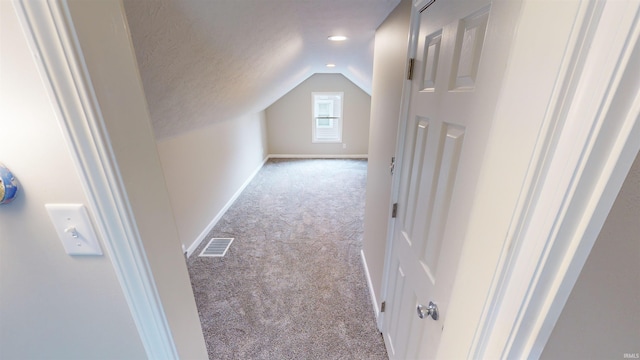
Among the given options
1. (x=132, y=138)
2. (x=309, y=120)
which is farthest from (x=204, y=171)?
(x=309, y=120)

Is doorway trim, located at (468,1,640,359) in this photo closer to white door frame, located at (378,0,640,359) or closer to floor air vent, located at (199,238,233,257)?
white door frame, located at (378,0,640,359)

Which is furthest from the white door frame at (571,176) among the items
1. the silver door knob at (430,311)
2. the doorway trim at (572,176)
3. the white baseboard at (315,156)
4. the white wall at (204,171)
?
the white baseboard at (315,156)

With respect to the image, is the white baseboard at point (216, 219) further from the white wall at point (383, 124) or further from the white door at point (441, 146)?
the white door at point (441, 146)

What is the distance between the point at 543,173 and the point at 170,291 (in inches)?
30.7

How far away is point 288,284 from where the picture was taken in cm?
208

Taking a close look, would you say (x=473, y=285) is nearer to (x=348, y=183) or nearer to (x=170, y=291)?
(x=170, y=291)

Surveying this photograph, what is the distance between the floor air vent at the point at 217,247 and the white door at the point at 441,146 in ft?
6.16

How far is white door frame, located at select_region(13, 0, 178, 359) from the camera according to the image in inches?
14.4

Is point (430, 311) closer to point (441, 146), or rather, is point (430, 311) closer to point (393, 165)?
point (441, 146)

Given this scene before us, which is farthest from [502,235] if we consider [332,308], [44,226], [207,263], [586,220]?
[207,263]

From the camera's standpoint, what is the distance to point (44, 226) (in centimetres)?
51

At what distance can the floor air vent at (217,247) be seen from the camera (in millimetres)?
2479

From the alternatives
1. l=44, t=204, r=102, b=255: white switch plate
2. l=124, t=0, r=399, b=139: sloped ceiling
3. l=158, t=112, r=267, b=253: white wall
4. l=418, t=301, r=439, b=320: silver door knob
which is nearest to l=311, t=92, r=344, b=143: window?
l=158, t=112, r=267, b=253: white wall

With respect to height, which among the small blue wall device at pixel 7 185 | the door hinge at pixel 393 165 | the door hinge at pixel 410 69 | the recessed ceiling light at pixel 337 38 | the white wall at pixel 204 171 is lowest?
the white wall at pixel 204 171
